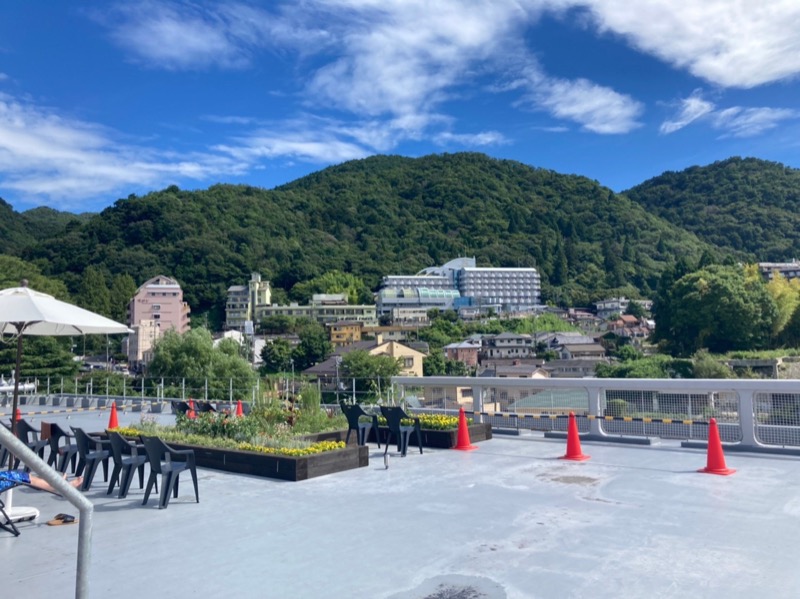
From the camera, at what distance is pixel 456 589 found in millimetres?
4648

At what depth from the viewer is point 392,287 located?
156750 millimetres

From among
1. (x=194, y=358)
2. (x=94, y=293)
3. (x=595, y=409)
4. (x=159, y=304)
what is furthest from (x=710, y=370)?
(x=159, y=304)

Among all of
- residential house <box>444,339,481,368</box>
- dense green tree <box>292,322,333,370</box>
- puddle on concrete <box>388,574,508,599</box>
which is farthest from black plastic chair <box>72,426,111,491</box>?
residential house <box>444,339,481,368</box>

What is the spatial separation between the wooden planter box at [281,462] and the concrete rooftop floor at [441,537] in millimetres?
191

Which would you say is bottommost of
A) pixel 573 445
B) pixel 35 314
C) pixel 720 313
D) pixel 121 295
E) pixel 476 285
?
pixel 573 445

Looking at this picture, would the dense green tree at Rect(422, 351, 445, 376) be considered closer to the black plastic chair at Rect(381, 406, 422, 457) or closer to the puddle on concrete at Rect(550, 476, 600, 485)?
the black plastic chair at Rect(381, 406, 422, 457)

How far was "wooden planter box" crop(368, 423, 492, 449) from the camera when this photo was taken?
454 inches

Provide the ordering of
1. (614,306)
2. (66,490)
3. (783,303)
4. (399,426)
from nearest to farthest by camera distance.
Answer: (66,490), (399,426), (783,303), (614,306)

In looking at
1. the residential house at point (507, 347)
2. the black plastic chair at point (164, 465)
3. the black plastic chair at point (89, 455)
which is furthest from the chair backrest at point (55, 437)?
the residential house at point (507, 347)

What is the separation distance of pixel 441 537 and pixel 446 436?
5.55m

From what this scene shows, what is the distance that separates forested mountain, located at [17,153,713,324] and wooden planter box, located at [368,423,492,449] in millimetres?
106170

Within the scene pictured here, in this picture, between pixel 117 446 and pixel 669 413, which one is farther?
pixel 669 413

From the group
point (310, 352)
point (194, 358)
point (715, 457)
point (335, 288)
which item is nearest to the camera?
point (715, 457)

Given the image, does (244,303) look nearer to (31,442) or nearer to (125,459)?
(31,442)
